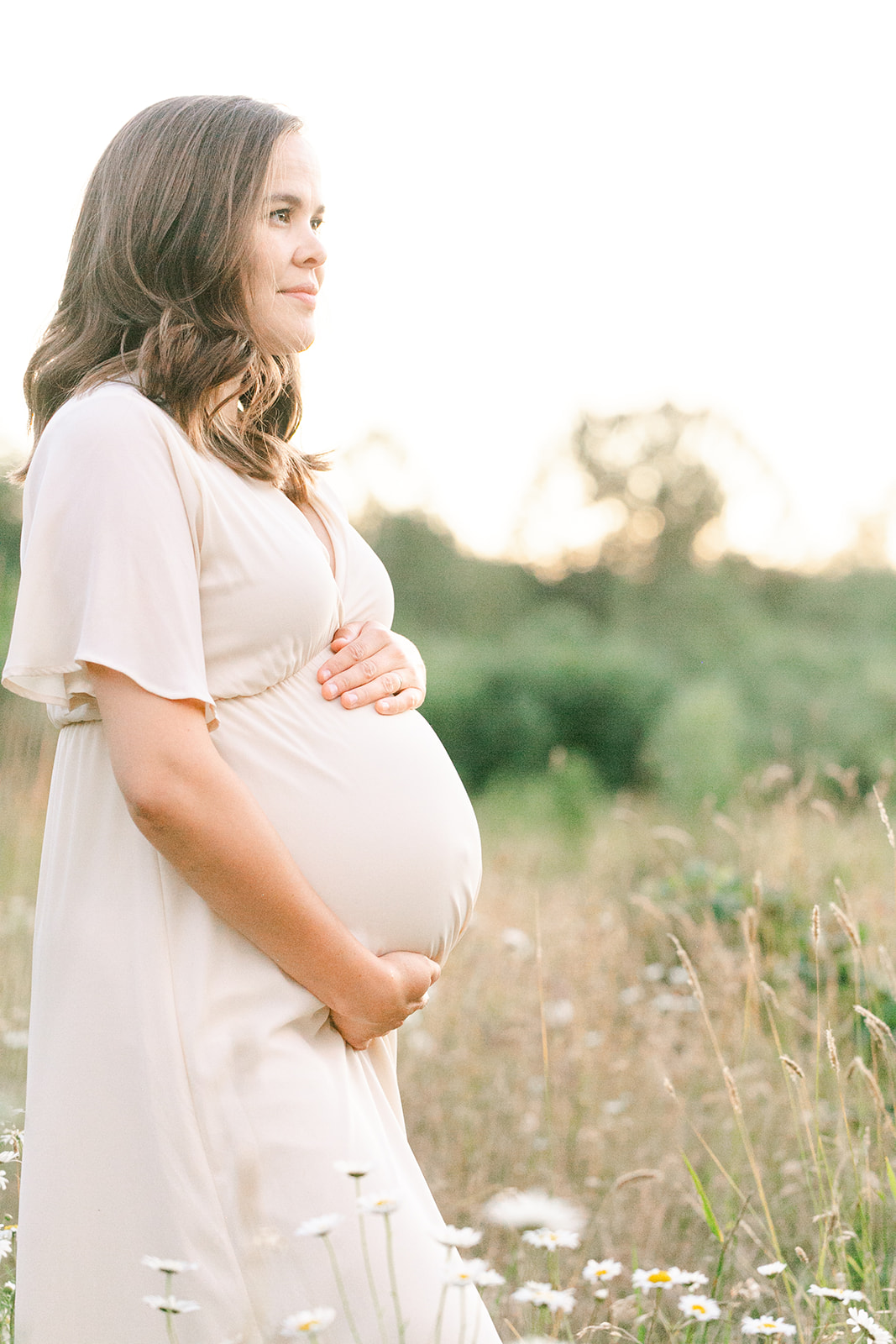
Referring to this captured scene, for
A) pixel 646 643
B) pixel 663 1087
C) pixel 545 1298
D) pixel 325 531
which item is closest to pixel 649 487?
pixel 646 643

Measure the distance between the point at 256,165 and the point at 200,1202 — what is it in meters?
1.27

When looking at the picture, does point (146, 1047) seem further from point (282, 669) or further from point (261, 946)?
point (282, 669)

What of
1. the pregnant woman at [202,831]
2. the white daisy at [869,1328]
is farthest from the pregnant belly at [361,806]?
the white daisy at [869,1328]

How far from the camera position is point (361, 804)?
162 centimetres

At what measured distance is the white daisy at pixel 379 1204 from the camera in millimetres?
1192

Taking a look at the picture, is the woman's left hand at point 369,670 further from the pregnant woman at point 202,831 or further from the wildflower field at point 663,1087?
the wildflower field at point 663,1087

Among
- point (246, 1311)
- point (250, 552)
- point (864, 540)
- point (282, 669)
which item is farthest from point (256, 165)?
point (864, 540)

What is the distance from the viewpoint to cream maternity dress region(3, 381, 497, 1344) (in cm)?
135

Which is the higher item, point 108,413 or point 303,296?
point 303,296

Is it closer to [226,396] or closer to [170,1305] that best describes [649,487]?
Result: [226,396]

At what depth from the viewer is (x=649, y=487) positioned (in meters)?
23.5

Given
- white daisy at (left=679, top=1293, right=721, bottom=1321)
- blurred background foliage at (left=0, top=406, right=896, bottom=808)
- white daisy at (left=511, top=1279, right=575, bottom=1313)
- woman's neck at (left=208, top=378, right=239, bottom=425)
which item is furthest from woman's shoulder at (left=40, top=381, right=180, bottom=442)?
blurred background foliage at (left=0, top=406, right=896, bottom=808)

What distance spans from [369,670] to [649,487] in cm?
2243

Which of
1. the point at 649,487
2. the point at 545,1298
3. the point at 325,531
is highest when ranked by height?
the point at 325,531
